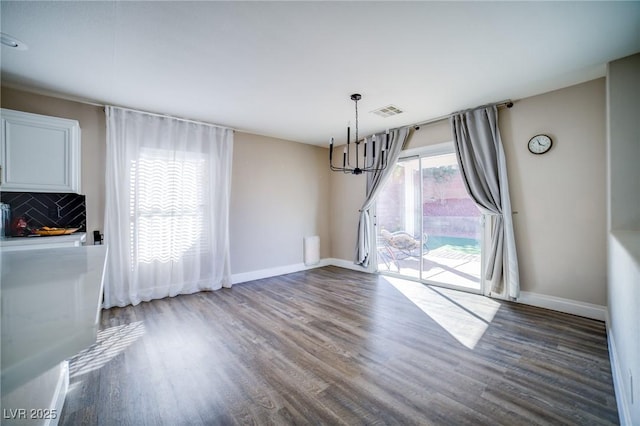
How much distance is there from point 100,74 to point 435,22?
3.22 meters

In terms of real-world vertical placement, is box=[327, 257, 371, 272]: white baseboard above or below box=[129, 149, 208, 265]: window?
below

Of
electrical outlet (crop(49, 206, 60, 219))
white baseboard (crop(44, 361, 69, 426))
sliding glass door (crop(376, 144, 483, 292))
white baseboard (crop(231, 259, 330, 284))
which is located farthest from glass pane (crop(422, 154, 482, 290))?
electrical outlet (crop(49, 206, 60, 219))

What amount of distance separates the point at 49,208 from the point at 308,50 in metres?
3.59

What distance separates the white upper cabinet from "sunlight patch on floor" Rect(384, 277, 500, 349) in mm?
4530

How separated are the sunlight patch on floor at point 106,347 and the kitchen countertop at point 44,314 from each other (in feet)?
4.65

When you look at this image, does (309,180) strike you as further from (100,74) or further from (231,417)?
(231,417)

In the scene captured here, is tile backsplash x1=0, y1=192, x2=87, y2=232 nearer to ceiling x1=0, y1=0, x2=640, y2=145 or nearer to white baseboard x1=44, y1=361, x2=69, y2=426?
ceiling x1=0, y1=0, x2=640, y2=145

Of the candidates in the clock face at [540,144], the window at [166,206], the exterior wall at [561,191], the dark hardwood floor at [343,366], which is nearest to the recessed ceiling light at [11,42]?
the window at [166,206]

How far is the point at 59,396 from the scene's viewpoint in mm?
1726

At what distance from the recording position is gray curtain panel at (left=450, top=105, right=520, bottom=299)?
11.7 feet

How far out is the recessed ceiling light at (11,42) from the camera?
6.97ft

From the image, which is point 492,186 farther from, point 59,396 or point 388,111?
point 59,396

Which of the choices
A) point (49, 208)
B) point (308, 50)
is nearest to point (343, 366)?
point (308, 50)

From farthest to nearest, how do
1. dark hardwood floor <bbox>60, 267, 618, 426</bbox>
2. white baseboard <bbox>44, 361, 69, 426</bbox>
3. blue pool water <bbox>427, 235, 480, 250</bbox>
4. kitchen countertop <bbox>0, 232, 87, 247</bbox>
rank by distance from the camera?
blue pool water <bbox>427, 235, 480, 250</bbox>
kitchen countertop <bbox>0, 232, 87, 247</bbox>
dark hardwood floor <bbox>60, 267, 618, 426</bbox>
white baseboard <bbox>44, 361, 69, 426</bbox>
